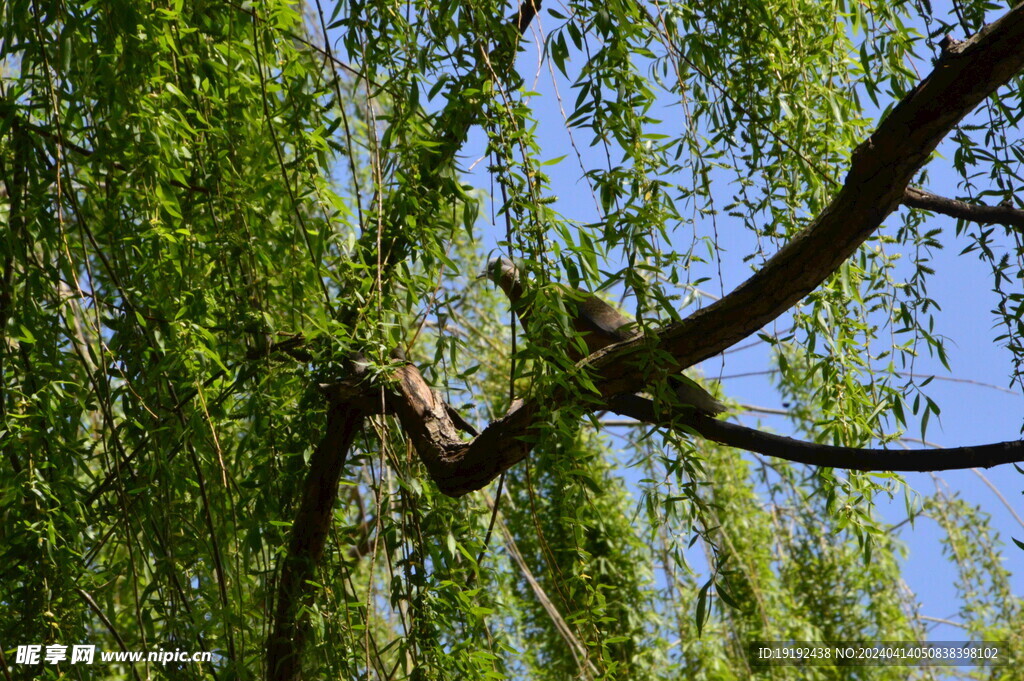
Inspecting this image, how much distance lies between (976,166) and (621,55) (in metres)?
0.58

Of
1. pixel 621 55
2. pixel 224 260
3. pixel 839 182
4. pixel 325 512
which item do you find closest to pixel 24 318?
pixel 224 260

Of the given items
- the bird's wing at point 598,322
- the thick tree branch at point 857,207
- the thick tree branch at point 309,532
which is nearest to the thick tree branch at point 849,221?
the thick tree branch at point 857,207

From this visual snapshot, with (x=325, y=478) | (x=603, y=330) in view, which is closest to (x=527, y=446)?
(x=603, y=330)

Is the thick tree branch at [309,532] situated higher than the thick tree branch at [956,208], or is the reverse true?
the thick tree branch at [956,208]

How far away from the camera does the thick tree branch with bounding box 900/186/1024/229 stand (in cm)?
124

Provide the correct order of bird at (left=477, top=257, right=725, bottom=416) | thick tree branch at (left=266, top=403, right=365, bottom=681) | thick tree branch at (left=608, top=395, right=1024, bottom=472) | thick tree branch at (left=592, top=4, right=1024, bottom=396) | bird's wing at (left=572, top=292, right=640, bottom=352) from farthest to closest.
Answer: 1. thick tree branch at (left=266, top=403, right=365, bottom=681)
2. bird's wing at (left=572, top=292, right=640, bottom=352)
3. bird at (left=477, top=257, right=725, bottom=416)
4. thick tree branch at (left=608, top=395, right=1024, bottom=472)
5. thick tree branch at (left=592, top=4, right=1024, bottom=396)

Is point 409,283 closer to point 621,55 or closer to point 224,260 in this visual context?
point 224,260

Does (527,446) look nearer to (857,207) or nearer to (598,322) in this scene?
(598,322)

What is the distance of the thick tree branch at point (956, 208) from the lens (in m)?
1.24

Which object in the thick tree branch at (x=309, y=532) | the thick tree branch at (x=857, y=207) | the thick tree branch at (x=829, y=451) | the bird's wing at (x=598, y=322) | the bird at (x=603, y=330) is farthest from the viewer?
the thick tree branch at (x=309, y=532)

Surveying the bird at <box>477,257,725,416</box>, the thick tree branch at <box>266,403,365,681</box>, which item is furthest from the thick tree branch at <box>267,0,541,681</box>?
the bird at <box>477,257,725,416</box>

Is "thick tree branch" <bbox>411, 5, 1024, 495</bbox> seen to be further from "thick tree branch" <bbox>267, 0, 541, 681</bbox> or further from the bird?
"thick tree branch" <bbox>267, 0, 541, 681</bbox>

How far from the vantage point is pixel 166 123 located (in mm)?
1241

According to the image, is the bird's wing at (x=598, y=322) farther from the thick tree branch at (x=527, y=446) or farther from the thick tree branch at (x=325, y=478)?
the thick tree branch at (x=325, y=478)
